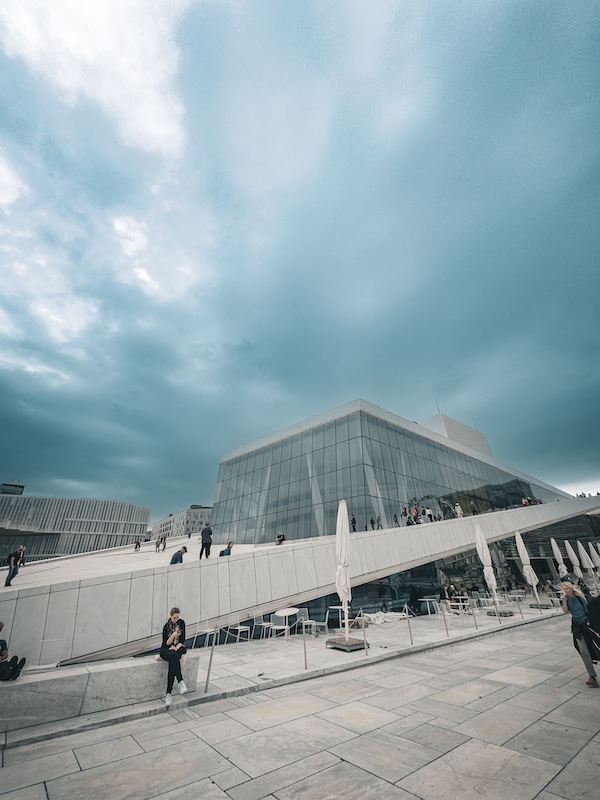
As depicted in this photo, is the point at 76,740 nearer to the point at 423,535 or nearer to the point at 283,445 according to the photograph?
the point at 423,535

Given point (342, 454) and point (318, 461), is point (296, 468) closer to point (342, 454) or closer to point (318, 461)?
point (318, 461)

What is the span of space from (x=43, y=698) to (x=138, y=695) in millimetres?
1504

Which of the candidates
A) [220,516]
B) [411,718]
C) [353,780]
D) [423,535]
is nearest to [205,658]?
[411,718]

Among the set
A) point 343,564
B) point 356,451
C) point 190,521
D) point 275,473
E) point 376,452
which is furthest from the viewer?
point 190,521

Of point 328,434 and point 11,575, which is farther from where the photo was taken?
point 328,434

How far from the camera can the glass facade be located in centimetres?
2966

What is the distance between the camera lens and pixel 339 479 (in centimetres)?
3056

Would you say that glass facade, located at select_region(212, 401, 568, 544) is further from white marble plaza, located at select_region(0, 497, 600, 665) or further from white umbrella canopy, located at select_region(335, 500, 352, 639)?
white umbrella canopy, located at select_region(335, 500, 352, 639)

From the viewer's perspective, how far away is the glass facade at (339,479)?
97.3 feet

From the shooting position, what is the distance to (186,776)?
389cm

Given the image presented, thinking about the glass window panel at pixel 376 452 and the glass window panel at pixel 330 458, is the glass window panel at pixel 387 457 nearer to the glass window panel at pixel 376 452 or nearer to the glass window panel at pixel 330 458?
the glass window panel at pixel 376 452

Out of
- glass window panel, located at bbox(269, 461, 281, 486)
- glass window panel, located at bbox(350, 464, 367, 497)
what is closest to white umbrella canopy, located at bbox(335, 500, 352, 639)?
glass window panel, located at bbox(350, 464, 367, 497)

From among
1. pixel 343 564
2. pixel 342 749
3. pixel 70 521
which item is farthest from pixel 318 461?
pixel 70 521

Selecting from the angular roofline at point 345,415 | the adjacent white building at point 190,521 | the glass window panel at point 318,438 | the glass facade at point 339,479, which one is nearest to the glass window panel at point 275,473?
the glass facade at point 339,479
